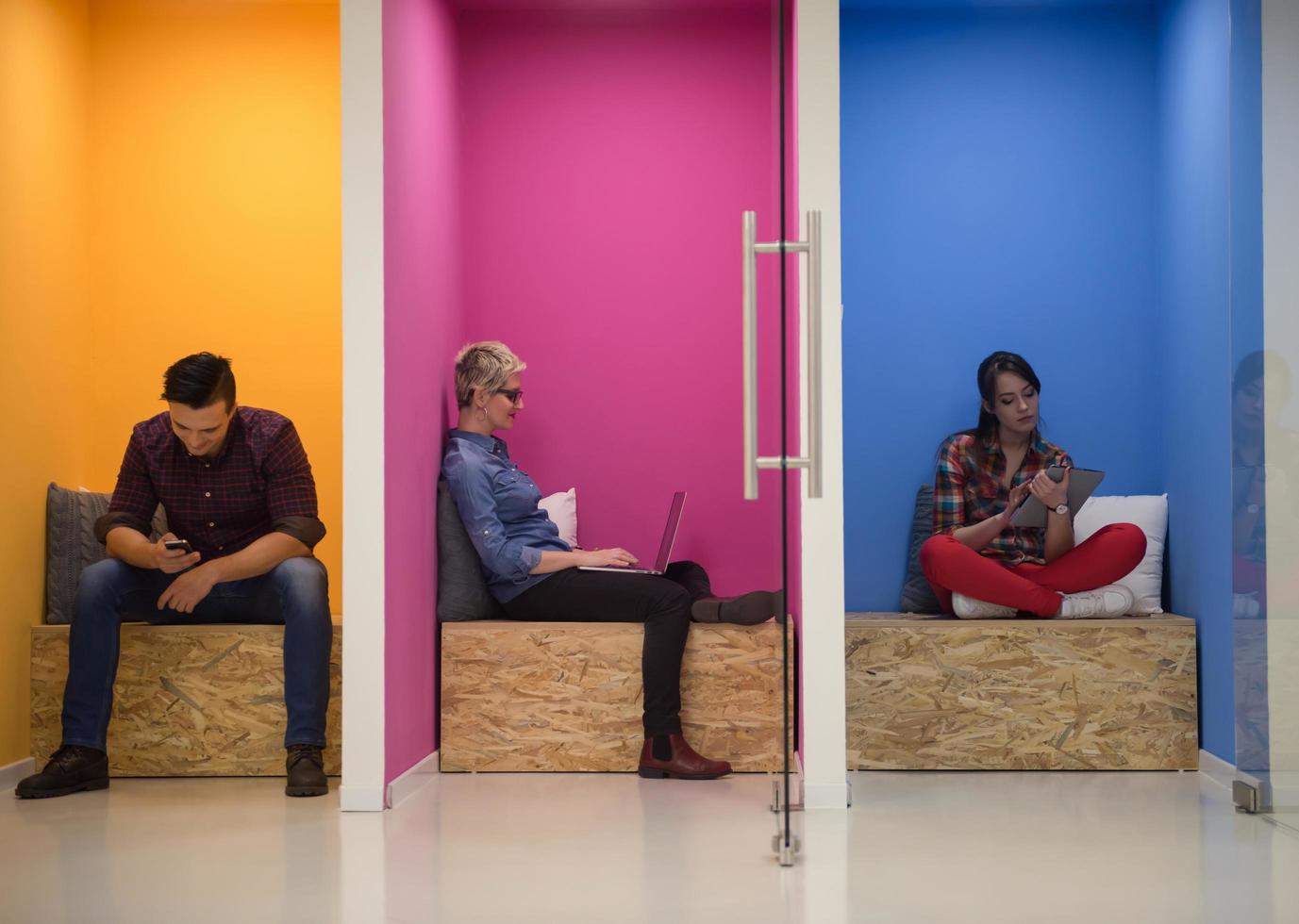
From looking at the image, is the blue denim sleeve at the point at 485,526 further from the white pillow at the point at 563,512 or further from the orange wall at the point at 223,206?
the orange wall at the point at 223,206

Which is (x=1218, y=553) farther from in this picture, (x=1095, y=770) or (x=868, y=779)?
(x=868, y=779)

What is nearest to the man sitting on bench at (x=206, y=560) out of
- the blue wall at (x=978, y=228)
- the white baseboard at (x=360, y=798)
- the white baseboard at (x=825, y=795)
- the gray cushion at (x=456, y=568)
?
the white baseboard at (x=360, y=798)

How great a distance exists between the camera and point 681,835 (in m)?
3.09

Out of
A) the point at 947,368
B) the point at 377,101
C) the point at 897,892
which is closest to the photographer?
the point at 897,892

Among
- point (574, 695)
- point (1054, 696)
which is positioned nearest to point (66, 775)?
point (574, 695)

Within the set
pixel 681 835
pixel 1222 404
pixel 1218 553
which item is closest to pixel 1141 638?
pixel 1218 553

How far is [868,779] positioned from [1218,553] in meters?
1.19

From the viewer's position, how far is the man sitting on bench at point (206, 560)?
3.59m

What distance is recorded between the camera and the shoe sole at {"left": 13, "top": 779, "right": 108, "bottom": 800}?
3516 mm

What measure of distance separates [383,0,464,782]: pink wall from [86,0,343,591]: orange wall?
514mm

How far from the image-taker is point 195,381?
362 cm

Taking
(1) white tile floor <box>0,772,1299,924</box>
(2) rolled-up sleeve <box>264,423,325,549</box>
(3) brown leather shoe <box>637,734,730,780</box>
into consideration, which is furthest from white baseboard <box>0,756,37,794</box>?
(3) brown leather shoe <box>637,734,730,780</box>

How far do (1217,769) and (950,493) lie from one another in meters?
1.09

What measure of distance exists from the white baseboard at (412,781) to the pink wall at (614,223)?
1.08 meters
